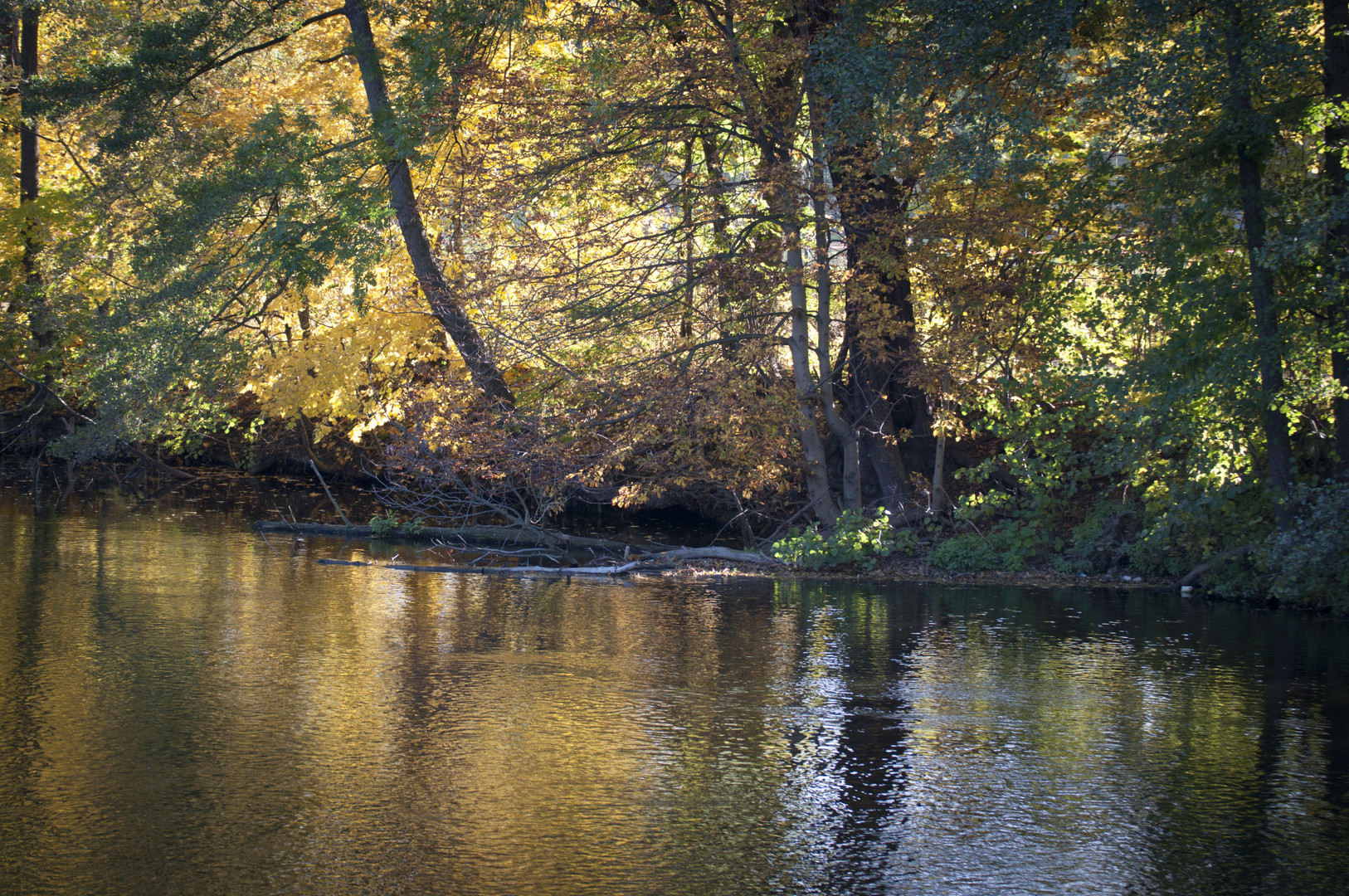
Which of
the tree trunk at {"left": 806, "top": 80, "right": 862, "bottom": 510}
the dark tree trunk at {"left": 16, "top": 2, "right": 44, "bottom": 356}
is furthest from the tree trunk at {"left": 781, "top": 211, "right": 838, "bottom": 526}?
the dark tree trunk at {"left": 16, "top": 2, "right": 44, "bottom": 356}

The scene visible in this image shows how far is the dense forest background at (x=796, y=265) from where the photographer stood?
12461mm

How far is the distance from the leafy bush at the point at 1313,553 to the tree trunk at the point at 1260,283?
0.52 metres

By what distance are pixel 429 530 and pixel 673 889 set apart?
13.7 meters

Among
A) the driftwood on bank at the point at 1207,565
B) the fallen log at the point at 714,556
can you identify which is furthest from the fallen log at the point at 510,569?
the driftwood on bank at the point at 1207,565

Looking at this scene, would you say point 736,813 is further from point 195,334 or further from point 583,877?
point 195,334

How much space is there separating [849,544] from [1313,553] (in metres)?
6.02

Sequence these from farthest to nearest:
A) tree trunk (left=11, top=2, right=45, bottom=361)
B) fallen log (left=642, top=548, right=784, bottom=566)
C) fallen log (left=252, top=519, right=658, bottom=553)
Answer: tree trunk (left=11, top=2, right=45, bottom=361) → fallen log (left=252, top=519, right=658, bottom=553) → fallen log (left=642, top=548, right=784, bottom=566)

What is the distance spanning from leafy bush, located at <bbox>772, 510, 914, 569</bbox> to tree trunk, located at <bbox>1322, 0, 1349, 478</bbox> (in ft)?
18.1

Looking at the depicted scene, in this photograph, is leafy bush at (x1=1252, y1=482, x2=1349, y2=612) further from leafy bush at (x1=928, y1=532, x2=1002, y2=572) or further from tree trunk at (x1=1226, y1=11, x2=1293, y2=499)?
leafy bush at (x1=928, y1=532, x2=1002, y2=572)

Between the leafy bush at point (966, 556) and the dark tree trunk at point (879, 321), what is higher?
the dark tree trunk at point (879, 321)

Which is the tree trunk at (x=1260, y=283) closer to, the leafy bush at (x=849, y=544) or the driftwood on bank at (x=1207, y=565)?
the driftwood on bank at (x=1207, y=565)

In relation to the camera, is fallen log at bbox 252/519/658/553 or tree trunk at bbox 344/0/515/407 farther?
tree trunk at bbox 344/0/515/407

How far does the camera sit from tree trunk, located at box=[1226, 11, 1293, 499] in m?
11.8

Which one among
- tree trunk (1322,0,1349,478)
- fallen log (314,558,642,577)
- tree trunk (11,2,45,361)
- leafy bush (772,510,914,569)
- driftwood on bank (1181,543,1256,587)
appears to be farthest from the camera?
tree trunk (11,2,45,361)
